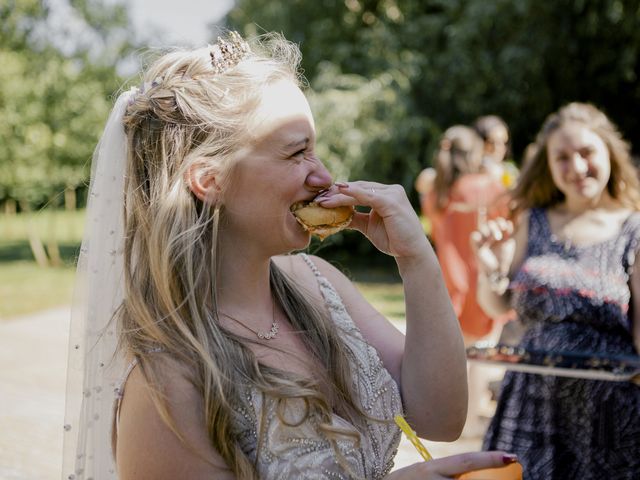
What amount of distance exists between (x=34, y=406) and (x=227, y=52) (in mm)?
5425

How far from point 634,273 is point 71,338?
2.18 meters

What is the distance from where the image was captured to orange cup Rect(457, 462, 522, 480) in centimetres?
147

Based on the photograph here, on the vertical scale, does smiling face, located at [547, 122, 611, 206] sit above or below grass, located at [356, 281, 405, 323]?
above

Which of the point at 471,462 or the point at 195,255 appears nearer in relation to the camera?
the point at 471,462

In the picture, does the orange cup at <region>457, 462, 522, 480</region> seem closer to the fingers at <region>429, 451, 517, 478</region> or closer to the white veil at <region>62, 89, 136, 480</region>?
the fingers at <region>429, 451, 517, 478</region>

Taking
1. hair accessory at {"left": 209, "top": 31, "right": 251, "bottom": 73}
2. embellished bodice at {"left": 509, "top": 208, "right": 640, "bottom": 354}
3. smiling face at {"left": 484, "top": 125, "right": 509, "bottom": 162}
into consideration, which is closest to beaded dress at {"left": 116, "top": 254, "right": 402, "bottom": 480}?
hair accessory at {"left": 209, "top": 31, "right": 251, "bottom": 73}

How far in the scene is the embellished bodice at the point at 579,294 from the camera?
2984 millimetres

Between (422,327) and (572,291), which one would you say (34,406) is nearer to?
(572,291)

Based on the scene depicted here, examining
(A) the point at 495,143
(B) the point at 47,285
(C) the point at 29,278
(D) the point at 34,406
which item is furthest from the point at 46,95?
(A) the point at 495,143

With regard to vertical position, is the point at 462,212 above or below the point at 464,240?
above

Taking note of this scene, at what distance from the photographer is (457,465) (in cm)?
151

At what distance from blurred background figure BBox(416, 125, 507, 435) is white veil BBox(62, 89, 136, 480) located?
4.46 meters

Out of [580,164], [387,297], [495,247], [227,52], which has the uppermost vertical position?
[227,52]

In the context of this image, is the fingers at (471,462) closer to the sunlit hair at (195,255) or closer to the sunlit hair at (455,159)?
the sunlit hair at (195,255)
